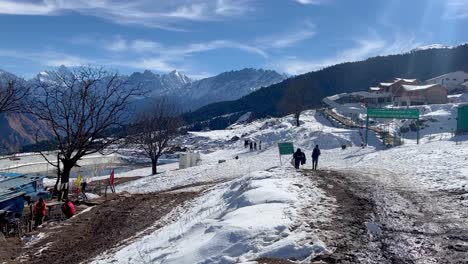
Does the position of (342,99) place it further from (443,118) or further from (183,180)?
(183,180)

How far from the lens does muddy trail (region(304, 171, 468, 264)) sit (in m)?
7.79

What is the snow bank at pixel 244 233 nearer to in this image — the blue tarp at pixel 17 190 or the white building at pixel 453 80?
the blue tarp at pixel 17 190

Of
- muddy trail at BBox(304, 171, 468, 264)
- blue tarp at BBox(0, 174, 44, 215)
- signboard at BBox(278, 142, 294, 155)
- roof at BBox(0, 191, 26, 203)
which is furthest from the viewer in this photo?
signboard at BBox(278, 142, 294, 155)

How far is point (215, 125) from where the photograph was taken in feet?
649

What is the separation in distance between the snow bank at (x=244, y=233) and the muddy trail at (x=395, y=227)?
531mm

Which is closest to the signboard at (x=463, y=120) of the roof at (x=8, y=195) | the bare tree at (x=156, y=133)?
the bare tree at (x=156, y=133)

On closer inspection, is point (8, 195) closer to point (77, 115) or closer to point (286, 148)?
point (77, 115)

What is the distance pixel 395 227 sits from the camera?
376 inches

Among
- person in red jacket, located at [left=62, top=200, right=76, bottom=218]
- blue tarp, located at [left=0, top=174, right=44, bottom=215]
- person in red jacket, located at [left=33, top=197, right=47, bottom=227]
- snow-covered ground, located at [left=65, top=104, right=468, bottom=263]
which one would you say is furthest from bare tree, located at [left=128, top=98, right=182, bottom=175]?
snow-covered ground, located at [left=65, top=104, right=468, bottom=263]

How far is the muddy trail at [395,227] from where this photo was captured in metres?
7.79

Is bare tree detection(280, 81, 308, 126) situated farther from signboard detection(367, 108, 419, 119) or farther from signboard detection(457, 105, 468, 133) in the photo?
signboard detection(457, 105, 468, 133)

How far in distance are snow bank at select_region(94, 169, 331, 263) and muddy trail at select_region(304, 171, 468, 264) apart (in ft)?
1.74

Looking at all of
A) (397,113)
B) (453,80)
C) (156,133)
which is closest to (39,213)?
(397,113)

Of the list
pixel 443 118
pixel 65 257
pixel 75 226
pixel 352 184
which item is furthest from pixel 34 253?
pixel 443 118
